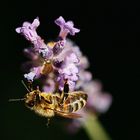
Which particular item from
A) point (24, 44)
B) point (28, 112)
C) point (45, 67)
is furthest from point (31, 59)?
point (24, 44)

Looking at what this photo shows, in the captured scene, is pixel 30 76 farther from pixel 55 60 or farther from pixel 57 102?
pixel 57 102

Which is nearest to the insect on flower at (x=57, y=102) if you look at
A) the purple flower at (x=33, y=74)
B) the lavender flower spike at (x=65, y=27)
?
the purple flower at (x=33, y=74)

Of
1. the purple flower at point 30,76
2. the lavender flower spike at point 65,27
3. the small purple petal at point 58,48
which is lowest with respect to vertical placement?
the purple flower at point 30,76

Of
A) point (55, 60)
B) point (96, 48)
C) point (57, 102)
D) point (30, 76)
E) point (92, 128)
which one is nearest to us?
point (30, 76)

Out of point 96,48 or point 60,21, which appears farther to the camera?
point 96,48

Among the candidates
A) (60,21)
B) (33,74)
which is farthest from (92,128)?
(60,21)

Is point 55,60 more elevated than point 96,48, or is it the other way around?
point 96,48

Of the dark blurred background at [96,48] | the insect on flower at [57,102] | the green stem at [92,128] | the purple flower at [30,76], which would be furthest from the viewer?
the dark blurred background at [96,48]

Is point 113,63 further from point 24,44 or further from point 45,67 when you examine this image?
point 45,67

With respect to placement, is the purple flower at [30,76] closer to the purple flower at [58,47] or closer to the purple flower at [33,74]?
the purple flower at [33,74]
